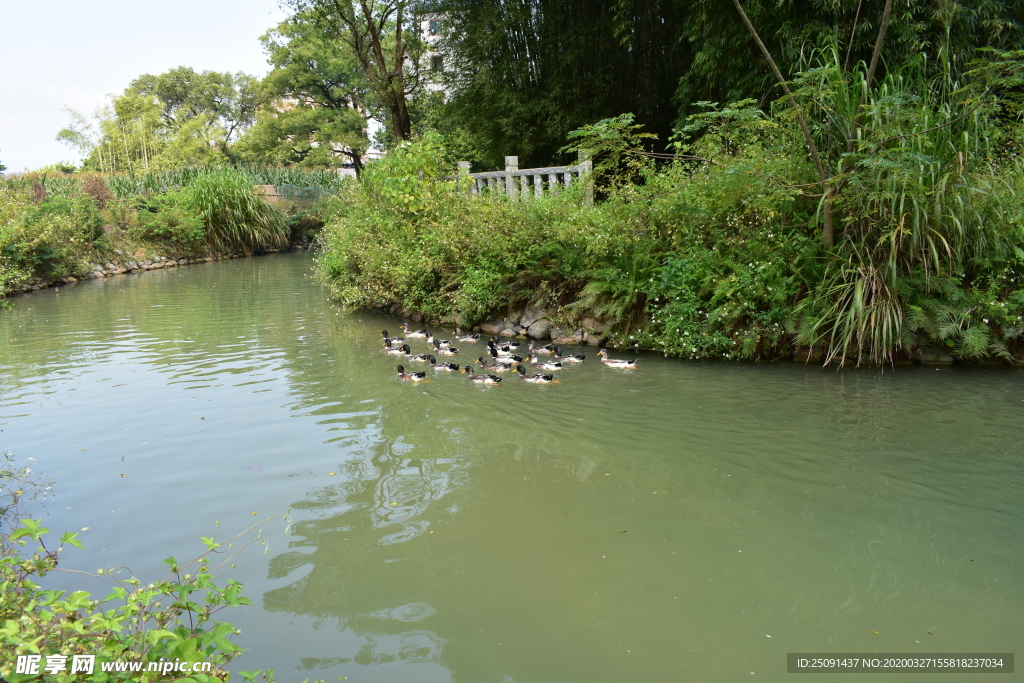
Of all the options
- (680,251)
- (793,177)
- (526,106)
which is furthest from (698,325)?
(526,106)

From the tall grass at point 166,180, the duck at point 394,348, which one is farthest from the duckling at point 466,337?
the tall grass at point 166,180

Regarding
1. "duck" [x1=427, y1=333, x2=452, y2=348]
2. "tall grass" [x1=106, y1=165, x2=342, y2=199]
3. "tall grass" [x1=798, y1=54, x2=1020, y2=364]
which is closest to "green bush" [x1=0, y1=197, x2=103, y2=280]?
"tall grass" [x1=106, y1=165, x2=342, y2=199]

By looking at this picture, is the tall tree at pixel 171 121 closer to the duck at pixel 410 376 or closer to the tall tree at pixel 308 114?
the tall tree at pixel 308 114

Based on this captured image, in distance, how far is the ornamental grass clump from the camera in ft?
77.5

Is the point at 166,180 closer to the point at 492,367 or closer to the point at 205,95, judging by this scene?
the point at 492,367

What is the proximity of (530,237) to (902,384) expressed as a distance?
5116 mm

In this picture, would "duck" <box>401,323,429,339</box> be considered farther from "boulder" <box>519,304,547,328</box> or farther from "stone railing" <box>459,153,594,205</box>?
"stone railing" <box>459,153,594,205</box>

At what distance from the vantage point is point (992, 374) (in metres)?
7.41

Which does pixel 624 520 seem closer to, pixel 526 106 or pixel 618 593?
pixel 618 593

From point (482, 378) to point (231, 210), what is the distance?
1946 centimetres

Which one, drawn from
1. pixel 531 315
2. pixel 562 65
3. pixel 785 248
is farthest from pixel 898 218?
pixel 562 65

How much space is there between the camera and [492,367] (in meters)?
8.54

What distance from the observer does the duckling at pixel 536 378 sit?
7871 mm

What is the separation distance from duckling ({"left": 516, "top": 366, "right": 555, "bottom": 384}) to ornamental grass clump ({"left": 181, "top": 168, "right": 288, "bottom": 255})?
19.1m
